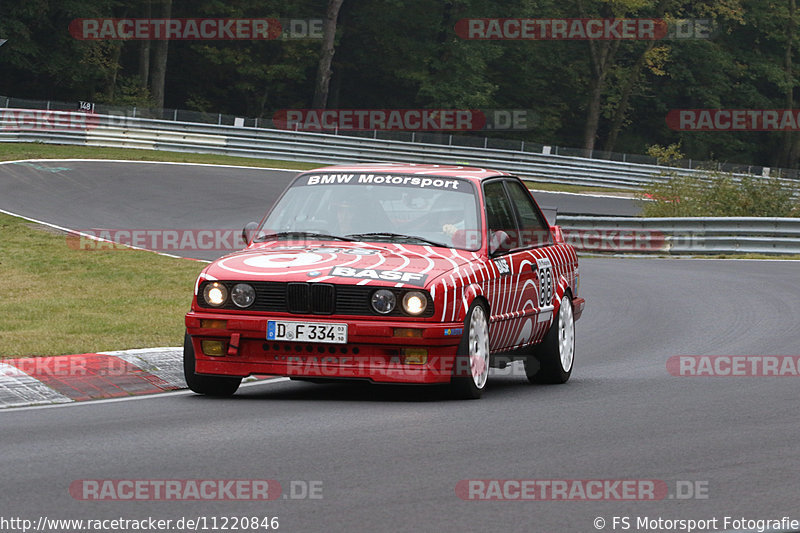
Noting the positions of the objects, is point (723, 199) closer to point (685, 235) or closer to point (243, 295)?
point (685, 235)

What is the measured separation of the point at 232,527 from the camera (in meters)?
5.06

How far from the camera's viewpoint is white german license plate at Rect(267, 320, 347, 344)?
824cm

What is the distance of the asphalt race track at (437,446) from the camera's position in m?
5.40

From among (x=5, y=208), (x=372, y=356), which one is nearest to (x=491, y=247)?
(x=372, y=356)

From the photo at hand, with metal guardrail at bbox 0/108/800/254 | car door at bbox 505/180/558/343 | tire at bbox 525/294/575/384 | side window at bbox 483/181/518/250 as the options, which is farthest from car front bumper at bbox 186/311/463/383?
metal guardrail at bbox 0/108/800/254

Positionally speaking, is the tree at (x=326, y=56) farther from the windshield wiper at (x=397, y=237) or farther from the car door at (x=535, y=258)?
the windshield wiper at (x=397, y=237)

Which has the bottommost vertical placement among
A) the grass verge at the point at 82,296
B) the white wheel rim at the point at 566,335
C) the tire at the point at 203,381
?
the grass verge at the point at 82,296

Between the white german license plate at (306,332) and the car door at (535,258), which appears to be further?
the car door at (535,258)

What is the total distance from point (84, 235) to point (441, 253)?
1399 cm

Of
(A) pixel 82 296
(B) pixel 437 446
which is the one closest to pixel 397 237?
(B) pixel 437 446

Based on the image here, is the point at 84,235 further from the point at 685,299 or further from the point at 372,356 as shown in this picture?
the point at 372,356

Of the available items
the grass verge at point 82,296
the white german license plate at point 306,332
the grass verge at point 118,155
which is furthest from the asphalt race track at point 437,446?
the grass verge at point 118,155

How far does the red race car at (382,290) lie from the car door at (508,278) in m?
0.01

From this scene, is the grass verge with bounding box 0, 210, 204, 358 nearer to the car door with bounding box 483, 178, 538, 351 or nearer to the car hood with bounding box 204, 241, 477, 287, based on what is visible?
the car hood with bounding box 204, 241, 477, 287
